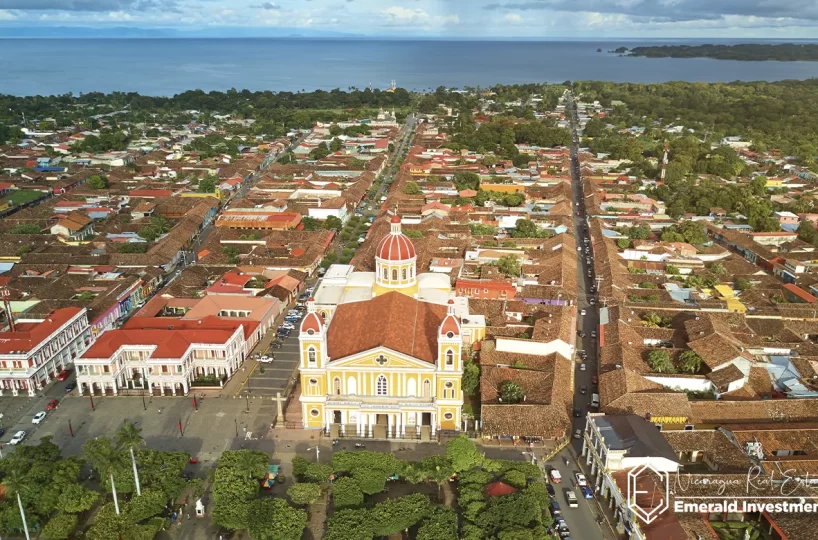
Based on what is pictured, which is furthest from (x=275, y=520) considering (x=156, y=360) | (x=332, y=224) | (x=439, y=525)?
(x=332, y=224)

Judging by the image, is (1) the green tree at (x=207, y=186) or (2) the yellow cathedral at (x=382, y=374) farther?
(1) the green tree at (x=207, y=186)

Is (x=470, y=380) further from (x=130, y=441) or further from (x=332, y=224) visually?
(x=332, y=224)

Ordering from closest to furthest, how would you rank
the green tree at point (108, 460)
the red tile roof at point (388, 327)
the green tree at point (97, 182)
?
the green tree at point (108, 460)
the red tile roof at point (388, 327)
the green tree at point (97, 182)

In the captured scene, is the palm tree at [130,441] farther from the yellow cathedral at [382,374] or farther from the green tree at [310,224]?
the green tree at [310,224]

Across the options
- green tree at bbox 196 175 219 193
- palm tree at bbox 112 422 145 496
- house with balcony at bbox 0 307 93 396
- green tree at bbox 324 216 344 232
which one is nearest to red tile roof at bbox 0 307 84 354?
house with balcony at bbox 0 307 93 396

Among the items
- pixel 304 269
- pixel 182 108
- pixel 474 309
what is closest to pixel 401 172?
pixel 304 269

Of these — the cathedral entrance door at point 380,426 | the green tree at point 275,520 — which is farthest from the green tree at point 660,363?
the green tree at point 275,520
